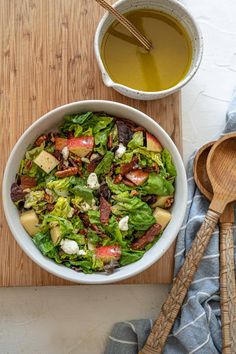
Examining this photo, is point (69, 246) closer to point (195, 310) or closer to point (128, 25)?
point (195, 310)

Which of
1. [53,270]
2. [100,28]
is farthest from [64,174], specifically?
[100,28]

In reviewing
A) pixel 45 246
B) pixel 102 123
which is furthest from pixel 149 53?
pixel 45 246

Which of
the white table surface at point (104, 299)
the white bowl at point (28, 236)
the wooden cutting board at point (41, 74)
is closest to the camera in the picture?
the white bowl at point (28, 236)

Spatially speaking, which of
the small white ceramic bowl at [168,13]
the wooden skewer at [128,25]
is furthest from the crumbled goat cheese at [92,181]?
the wooden skewer at [128,25]

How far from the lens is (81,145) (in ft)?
4.31

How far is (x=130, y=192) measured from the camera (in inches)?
52.2

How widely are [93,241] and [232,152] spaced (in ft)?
1.57

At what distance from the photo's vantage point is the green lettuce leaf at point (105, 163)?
1323 millimetres

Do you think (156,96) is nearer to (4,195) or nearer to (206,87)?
(206,87)

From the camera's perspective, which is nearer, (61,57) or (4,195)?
(4,195)

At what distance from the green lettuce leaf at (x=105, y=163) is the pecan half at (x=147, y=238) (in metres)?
0.20

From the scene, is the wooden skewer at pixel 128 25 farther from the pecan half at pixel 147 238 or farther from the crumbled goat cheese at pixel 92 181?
the pecan half at pixel 147 238

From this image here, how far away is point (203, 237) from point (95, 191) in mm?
330

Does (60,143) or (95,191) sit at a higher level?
(60,143)
